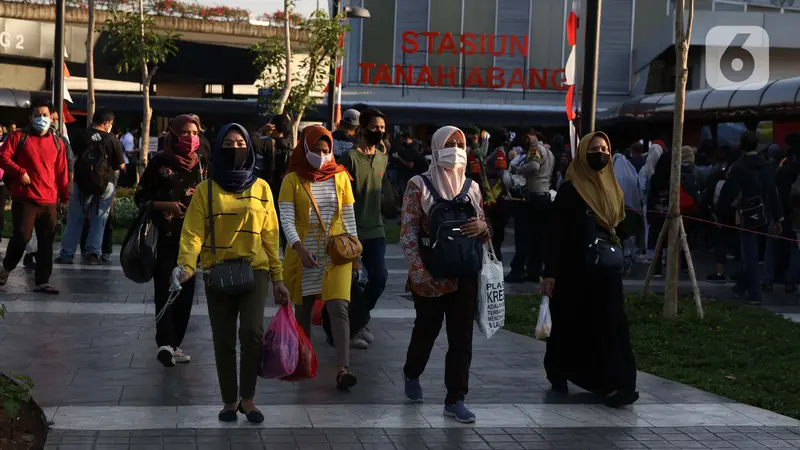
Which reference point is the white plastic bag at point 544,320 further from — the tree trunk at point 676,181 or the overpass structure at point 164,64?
the overpass structure at point 164,64

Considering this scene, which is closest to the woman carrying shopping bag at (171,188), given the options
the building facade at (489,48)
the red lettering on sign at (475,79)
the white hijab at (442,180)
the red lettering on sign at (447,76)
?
the white hijab at (442,180)

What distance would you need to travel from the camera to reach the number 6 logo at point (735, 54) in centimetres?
3997

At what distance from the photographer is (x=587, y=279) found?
812cm

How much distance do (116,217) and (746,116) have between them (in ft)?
41.1

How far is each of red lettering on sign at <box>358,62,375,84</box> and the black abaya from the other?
38881 mm

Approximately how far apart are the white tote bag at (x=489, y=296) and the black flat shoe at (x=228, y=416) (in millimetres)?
1517

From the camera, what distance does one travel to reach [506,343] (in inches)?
406

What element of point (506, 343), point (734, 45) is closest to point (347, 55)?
point (734, 45)

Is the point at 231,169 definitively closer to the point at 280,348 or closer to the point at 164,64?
the point at 280,348

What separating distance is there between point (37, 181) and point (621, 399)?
22.5ft

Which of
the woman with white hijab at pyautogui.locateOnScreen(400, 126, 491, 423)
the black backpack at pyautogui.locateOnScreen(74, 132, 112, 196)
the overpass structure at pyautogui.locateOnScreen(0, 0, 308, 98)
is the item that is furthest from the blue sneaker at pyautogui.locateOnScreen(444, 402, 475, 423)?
the overpass structure at pyautogui.locateOnScreen(0, 0, 308, 98)

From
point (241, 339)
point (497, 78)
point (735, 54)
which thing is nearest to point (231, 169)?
point (241, 339)

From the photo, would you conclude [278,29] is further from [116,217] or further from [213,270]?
[213,270]

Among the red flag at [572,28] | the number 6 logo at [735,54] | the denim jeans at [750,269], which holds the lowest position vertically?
the denim jeans at [750,269]
